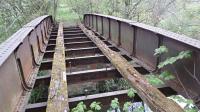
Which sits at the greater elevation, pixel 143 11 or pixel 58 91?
pixel 58 91

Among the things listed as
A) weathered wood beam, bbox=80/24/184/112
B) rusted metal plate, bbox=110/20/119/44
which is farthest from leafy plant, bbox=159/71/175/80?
rusted metal plate, bbox=110/20/119/44

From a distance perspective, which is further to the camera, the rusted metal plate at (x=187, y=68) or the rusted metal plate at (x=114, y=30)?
the rusted metal plate at (x=114, y=30)

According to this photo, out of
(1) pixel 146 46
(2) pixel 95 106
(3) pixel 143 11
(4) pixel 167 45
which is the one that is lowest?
(3) pixel 143 11

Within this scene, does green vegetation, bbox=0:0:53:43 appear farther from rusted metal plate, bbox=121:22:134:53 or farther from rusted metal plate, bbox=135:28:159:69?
rusted metal plate, bbox=135:28:159:69

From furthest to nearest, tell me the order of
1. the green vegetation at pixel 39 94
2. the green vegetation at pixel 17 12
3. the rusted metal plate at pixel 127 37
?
the green vegetation at pixel 17 12 → the green vegetation at pixel 39 94 → the rusted metal plate at pixel 127 37

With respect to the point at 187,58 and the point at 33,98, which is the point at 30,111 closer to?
the point at 187,58

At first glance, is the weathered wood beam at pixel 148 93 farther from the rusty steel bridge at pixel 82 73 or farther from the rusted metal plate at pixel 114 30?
the rusted metal plate at pixel 114 30

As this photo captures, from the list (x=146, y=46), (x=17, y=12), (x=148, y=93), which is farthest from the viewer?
(x=17, y=12)

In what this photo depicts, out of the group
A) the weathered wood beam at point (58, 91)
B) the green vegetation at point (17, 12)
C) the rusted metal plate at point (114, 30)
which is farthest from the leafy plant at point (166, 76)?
the green vegetation at point (17, 12)

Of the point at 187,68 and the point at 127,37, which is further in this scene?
the point at 127,37

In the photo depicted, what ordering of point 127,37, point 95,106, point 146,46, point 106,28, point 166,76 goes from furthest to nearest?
point 106,28 < point 127,37 < point 146,46 < point 166,76 < point 95,106

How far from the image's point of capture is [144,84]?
288cm

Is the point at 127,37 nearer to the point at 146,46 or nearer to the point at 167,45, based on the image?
the point at 146,46

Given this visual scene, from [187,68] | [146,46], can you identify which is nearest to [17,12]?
[146,46]
